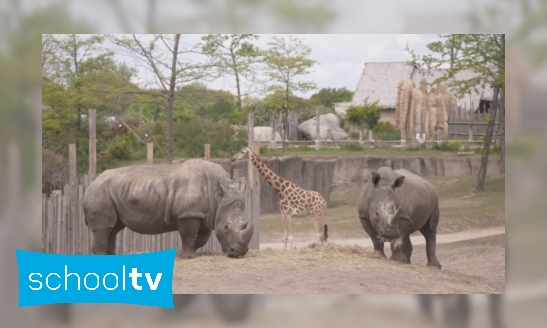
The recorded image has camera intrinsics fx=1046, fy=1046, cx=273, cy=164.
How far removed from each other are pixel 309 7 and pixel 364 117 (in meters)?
2.05

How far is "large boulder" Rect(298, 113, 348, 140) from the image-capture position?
1564 cm

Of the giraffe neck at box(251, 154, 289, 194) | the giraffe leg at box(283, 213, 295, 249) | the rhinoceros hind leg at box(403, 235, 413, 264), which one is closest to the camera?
the rhinoceros hind leg at box(403, 235, 413, 264)

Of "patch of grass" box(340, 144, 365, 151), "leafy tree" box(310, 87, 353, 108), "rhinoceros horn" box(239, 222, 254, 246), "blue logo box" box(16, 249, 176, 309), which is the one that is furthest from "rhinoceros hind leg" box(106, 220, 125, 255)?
"patch of grass" box(340, 144, 365, 151)

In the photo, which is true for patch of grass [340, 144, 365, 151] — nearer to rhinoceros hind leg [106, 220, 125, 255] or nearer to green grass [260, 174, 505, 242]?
green grass [260, 174, 505, 242]

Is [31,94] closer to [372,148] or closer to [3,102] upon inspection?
[3,102]

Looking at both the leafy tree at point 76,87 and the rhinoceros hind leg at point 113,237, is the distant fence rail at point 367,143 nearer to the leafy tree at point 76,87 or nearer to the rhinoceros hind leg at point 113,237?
the leafy tree at point 76,87

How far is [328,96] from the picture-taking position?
15492 mm

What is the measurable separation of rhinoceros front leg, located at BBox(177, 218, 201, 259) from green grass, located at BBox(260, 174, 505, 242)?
1.50 metres

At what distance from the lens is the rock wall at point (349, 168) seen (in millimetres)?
15602

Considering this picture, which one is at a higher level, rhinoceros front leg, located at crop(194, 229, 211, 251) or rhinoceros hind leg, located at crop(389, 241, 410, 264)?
rhinoceros front leg, located at crop(194, 229, 211, 251)

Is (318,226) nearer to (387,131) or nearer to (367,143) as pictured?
(367,143)

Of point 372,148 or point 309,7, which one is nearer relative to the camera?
point 309,7

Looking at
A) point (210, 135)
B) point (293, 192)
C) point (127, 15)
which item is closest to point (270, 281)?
point (293, 192)

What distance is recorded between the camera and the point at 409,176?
48.9 feet
